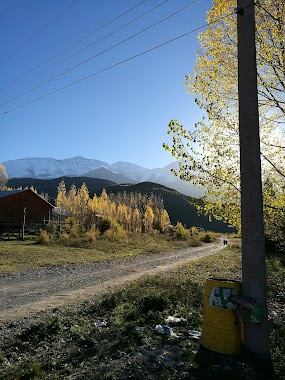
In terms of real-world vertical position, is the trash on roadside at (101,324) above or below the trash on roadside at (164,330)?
below

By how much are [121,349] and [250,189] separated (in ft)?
11.3

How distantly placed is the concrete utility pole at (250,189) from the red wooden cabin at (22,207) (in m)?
45.6

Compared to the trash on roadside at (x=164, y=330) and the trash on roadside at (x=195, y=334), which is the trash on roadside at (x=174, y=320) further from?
the trash on roadside at (x=195, y=334)

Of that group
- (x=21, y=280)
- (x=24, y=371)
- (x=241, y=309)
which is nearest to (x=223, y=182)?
(x=241, y=309)

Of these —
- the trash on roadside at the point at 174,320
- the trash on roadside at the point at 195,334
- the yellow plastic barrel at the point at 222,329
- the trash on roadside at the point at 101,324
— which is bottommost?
the trash on roadside at the point at 101,324

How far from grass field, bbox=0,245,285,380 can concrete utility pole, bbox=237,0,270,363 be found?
421 mm

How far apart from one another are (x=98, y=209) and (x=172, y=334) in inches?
2940

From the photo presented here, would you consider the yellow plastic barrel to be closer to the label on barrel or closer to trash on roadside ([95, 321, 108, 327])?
the label on barrel

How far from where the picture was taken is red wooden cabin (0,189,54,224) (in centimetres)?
4897

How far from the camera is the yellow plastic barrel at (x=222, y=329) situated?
4.90 meters

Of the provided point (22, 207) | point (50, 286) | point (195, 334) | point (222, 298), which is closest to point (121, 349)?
point (195, 334)

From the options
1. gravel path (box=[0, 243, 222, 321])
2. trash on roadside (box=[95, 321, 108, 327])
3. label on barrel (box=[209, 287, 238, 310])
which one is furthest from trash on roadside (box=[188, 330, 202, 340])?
gravel path (box=[0, 243, 222, 321])

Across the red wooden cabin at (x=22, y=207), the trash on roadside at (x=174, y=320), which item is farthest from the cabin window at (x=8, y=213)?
the trash on roadside at (x=174, y=320)

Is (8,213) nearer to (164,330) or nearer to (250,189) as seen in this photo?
(164,330)
